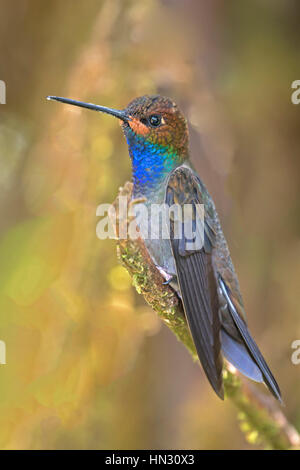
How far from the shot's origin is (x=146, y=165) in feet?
6.98

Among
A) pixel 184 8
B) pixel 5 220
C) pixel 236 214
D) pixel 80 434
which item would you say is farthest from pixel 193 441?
pixel 184 8

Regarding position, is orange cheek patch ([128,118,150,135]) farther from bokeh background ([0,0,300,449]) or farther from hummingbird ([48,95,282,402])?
bokeh background ([0,0,300,449])

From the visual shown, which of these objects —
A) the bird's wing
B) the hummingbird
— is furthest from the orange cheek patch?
the bird's wing

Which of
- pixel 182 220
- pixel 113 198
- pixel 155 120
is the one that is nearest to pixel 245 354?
pixel 182 220

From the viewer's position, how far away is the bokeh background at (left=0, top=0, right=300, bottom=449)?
9.62 feet

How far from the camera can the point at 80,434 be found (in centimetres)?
349

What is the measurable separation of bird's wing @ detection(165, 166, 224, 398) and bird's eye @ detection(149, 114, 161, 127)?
0.60 ft

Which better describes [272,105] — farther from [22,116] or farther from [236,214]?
[22,116]

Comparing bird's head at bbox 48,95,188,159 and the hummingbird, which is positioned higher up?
bird's head at bbox 48,95,188,159

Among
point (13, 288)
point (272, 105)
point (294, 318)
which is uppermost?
point (272, 105)

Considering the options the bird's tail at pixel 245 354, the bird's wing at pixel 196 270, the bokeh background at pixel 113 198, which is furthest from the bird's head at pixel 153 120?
the bokeh background at pixel 113 198

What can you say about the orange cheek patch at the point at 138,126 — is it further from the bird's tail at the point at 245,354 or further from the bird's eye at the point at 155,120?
the bird's tail at the point at 245,354

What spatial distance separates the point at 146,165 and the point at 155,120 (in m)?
0.16
